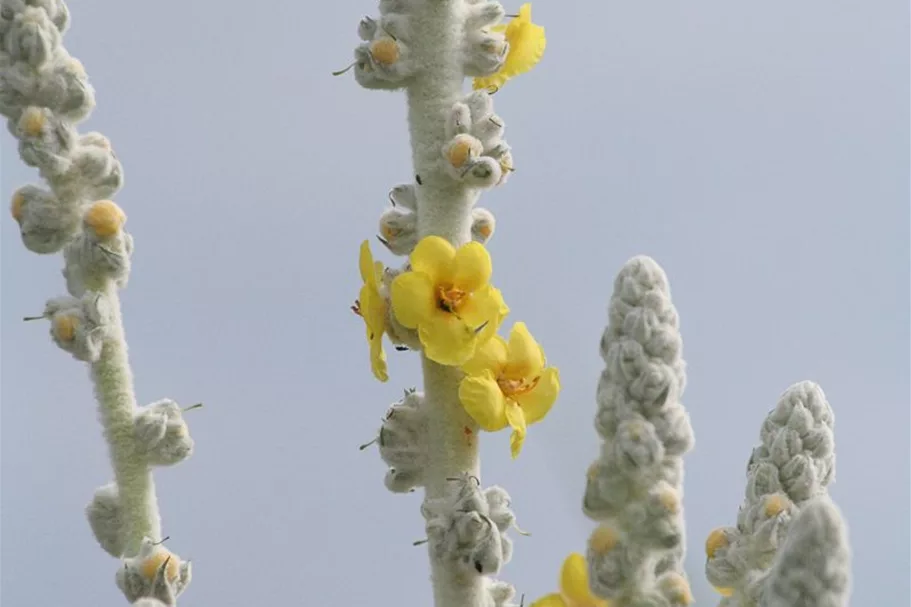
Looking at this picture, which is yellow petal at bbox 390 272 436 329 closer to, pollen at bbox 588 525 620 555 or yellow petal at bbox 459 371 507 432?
yellow petal at bbox 459 371 507 432

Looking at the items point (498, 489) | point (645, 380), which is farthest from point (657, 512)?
point (498, 489)

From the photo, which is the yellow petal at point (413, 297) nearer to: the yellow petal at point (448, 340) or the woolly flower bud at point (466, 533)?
the yellow petal at point (448, 340)

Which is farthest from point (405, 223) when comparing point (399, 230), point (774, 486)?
point (774, 486)

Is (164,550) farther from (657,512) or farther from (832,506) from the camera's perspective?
(832,506)

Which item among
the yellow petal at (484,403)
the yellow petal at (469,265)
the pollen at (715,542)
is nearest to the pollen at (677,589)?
the pollen at (715,542)

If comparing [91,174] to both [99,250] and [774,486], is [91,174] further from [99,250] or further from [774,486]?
[774,486]
